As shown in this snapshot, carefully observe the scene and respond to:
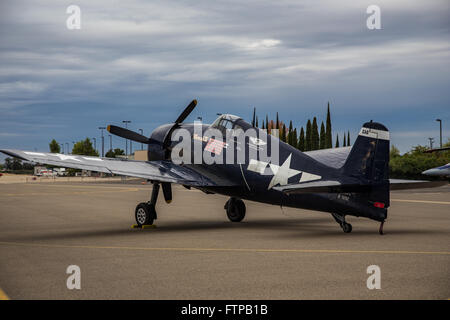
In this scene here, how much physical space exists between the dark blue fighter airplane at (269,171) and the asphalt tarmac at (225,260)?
84 cm

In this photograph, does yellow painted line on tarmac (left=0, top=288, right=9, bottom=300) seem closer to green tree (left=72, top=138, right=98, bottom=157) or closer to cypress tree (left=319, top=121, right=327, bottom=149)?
cypress tree (left=319, top=121, right=327, bottom=149)

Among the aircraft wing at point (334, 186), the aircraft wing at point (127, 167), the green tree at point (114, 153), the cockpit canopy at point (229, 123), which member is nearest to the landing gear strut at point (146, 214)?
the aircraft wing at point (127, 167)

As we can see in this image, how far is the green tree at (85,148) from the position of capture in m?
179

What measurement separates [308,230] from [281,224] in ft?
7.02

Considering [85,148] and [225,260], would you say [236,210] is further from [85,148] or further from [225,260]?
[85,148]

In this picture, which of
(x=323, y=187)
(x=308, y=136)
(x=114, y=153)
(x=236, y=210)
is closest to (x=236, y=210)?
(x=236, y=210)

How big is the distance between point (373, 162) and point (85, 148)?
7007 inches

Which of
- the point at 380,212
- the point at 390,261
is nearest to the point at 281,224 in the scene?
the point at 380,212

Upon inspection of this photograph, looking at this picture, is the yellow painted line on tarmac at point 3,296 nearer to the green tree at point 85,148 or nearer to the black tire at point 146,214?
the black tire at point 146,214

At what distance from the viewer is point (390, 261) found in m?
9.77

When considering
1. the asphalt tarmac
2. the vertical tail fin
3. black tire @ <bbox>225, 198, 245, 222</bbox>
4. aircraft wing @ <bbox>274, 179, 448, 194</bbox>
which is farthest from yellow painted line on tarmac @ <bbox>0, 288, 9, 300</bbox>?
black tire @ <bbox>225, 198, 245, 222</bbox>

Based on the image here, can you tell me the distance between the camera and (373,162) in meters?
13.3

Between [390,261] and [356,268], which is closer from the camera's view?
[356,268]
